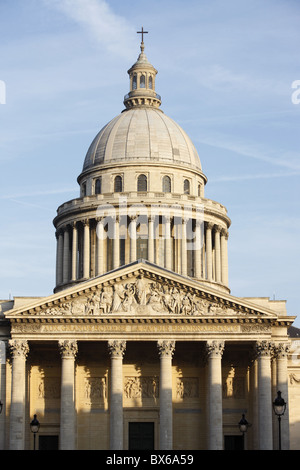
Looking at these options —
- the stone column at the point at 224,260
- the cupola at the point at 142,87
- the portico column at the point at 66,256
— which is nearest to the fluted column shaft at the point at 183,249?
the stone column at the point at 224,260

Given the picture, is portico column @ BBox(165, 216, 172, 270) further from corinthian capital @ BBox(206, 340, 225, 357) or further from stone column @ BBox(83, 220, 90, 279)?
corinthian capital @ BBox(206, 340, 225, 357)

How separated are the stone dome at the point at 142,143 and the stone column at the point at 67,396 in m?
33.6

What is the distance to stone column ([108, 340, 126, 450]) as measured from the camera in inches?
3140

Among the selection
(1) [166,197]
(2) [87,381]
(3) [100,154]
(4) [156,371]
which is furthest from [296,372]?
(3) [100,154]

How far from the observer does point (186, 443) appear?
85.1 meters

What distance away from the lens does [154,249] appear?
4109 inches

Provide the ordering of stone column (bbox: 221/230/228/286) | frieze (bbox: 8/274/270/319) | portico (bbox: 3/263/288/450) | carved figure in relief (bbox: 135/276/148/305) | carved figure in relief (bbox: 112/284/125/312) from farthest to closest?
stone column (bbox: 221/230/228/286), carved figure in relief (bbox: 135/276/148/305), carved figure in relief (bbox: 112/284/125/312), frieze (bbox: 8/274/270/319), portico (bbox: 3/263/288/450)

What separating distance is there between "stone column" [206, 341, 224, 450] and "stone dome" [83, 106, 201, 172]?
33.3 meters

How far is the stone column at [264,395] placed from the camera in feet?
262

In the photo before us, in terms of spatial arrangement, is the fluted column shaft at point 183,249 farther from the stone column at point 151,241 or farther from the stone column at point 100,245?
the stone column at point 100,245

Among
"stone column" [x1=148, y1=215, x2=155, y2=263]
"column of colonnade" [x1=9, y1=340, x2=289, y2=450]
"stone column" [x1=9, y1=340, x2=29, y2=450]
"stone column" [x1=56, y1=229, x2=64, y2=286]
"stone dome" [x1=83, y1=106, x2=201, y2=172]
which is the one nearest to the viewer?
"stone column" [x1=9, y1=340, x2=29, y2=450]

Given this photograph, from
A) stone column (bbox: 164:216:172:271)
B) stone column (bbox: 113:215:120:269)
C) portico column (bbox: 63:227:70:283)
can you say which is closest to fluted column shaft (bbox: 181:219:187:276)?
stone column (bbox: 164:216:172:271)
